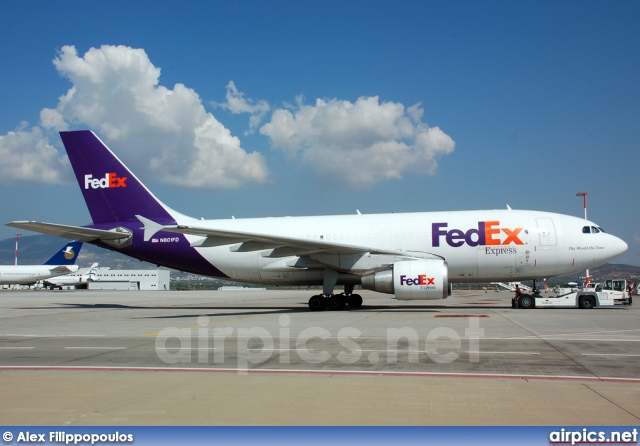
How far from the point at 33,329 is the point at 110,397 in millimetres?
10562

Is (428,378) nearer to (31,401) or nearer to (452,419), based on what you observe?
(452,419)

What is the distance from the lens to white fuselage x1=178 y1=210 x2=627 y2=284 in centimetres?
1998

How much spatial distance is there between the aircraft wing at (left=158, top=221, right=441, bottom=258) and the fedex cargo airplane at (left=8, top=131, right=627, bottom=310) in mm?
41

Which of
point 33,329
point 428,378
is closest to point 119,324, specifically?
point 33,329

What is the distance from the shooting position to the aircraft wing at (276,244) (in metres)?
18.6

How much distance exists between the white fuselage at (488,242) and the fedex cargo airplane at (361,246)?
38 millimetres

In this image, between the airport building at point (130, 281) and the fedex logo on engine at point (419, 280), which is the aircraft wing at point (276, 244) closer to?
the fedex logo on engine at point (419, 280)

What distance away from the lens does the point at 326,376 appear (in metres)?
7.32

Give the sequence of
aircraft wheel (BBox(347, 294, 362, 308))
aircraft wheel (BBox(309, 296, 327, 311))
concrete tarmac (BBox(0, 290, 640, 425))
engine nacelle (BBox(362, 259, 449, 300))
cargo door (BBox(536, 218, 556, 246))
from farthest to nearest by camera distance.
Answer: aircraft wheel (BBox(347, 294, 362, 308))
aircraft wheel (BBox(309, 296, 327, 311))
cargo door (BBox(536, 218, 556, 246))
engine nacelle (BBox(362, 259, 449, 300))
concrete tarmac (BBox(0, 290, 640, 425))

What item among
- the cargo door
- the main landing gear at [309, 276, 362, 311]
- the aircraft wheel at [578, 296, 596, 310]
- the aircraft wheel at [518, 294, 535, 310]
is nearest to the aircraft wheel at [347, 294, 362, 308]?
the main landing gear at [309, 276, 362, 311]

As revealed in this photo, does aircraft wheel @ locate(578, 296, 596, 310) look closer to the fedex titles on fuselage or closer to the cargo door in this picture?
the cargo door

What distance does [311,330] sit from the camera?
43.8ft

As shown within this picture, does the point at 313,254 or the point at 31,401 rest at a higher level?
the point at 313,254

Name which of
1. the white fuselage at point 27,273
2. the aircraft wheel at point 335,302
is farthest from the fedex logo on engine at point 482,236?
the white fuselage at point 27,273
